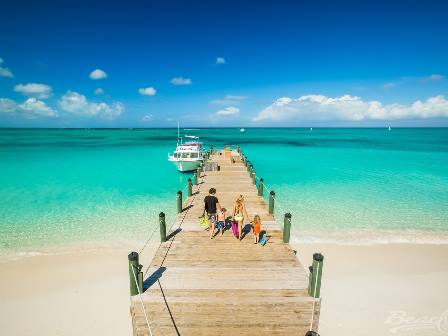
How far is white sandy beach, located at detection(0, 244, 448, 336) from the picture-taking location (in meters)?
9.23

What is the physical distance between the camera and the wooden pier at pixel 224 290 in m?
6.34

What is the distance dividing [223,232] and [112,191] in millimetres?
18916

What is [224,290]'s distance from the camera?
23.6 ft

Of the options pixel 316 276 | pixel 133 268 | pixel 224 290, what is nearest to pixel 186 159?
pixel 133 268

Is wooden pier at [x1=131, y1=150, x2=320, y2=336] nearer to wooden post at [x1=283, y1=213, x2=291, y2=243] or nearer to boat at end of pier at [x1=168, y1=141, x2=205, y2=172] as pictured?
wooden post at [x1=283, y1=213, x2=291, y2=243]

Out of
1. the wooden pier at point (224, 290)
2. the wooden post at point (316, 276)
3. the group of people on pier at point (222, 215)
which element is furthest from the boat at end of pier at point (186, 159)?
the wooden post at point (316, 276)

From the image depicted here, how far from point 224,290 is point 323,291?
5.88 meters

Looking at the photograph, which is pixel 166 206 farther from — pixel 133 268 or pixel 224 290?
pixel 224 290

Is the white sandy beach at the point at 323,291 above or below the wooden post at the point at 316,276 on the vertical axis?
below

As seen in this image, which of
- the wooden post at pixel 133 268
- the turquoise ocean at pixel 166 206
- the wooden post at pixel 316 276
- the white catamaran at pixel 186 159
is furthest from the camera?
the white catamaran at pixel 186 159

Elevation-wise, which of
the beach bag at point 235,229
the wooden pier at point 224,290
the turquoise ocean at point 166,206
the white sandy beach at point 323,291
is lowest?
the white sandy beach at point 323,291

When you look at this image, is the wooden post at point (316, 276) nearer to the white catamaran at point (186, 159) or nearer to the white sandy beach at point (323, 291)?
the white sandy beach at point (323, 291)

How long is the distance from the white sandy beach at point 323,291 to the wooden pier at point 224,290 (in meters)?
3.11

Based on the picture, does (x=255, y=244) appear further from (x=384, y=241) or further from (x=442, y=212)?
(x=442, y=212)
